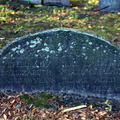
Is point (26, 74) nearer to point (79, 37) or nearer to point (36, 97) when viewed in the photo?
point (36, 97)

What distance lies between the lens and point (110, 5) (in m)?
8.94

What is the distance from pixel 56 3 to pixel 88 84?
20.5 feet

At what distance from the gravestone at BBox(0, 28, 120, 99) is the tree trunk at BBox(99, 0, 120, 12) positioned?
5.62 meters

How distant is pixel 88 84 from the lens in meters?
4.00

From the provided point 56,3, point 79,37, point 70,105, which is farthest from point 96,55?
point 56,3

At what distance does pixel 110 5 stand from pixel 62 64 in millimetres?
5738

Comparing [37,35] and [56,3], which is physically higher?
[56,3]

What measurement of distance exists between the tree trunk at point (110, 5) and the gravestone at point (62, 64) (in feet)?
18.4

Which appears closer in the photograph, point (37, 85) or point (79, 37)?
point (79, 37)

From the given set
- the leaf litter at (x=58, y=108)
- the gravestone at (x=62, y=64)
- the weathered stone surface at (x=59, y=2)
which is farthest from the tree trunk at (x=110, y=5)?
the leaf litter at (x=58, y=108)

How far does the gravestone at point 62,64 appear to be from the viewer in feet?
12.2

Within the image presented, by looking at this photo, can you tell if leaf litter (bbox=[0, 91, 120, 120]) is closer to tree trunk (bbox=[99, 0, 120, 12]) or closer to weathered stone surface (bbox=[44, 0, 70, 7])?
tree trunk (bbox=[99, 0, 120, 12])

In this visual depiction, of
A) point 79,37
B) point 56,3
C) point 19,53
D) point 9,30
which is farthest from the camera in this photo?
point 56,3

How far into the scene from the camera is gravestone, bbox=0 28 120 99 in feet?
12.2
